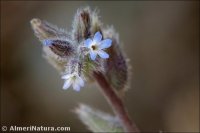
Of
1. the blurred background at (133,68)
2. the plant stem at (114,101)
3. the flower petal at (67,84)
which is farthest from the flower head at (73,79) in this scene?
the blurred background at (133,68)

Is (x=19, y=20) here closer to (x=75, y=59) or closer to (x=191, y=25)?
(x=191, y=25)

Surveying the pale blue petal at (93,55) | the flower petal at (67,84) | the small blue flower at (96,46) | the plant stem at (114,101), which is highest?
the small blue flower at (96,46)

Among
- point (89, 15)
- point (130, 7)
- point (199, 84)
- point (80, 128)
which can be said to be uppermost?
point (130, 7)

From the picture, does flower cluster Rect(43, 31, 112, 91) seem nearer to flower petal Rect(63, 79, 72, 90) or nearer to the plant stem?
flower petal Rect(63, 79, 72, 90)

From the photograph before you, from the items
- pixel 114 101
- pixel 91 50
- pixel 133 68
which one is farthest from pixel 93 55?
pixel 133 68

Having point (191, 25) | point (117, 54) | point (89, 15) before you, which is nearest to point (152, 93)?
point (191, 25)

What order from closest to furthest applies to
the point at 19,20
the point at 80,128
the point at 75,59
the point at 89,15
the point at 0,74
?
the point at 75,59 < the point at 89,15 < the point at 80,128 < the point at 0,74 < the point at 19,20

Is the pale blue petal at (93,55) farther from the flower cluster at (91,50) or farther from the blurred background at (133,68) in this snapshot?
the blurred background at (133,68)
